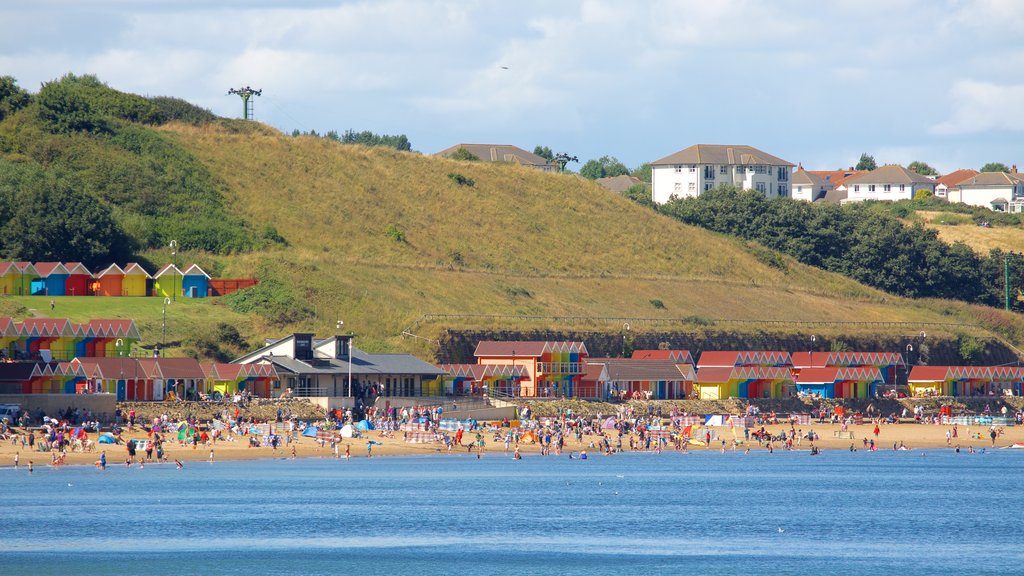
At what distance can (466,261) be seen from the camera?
12456 cm

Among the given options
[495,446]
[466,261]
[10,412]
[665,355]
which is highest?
[466,261]

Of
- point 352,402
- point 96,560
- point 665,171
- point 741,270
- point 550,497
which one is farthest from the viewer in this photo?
point 665,171

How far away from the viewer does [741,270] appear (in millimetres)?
137875

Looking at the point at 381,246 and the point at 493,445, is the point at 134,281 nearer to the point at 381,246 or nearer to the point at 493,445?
the point at 381,246

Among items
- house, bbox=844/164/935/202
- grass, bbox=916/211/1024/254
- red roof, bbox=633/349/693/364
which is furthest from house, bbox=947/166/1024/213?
red roof, bbox=633/349/693/364

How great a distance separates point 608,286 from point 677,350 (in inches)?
813

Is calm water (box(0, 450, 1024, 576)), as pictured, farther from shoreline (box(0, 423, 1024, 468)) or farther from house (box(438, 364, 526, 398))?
house (box(438, 364, 526, 398))

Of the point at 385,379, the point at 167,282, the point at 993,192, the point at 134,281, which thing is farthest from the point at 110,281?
the point at 993,192

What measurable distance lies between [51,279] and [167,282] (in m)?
7.68

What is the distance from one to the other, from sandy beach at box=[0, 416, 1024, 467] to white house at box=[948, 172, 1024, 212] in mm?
95615

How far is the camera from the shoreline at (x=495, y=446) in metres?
69.6

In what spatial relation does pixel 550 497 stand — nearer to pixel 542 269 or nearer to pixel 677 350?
pixel 677 350

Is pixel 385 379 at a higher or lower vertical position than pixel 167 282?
lower

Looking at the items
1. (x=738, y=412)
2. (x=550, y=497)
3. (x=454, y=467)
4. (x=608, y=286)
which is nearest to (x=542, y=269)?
(x=608, y=286)
